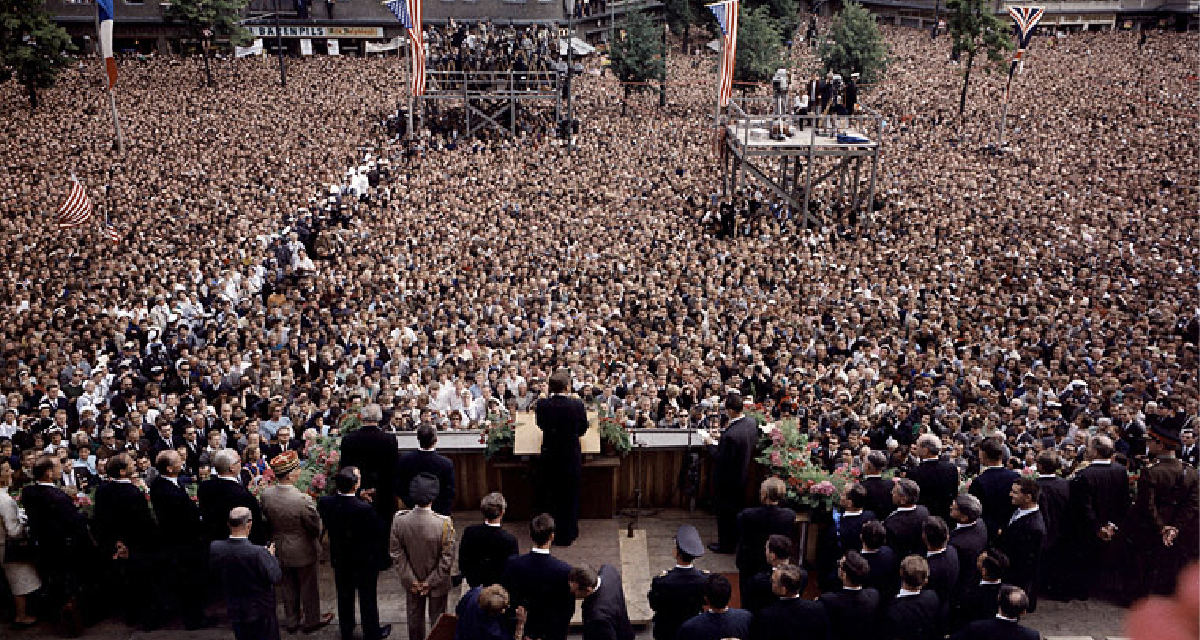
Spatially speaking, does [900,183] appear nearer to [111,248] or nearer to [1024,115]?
[1024,115]

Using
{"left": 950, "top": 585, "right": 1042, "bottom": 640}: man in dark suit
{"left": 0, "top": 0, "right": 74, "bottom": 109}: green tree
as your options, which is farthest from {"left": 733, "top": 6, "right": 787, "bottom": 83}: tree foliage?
{"left": 950, "top": 585, "right": 1042, "bottom": 640}: man in dark suit

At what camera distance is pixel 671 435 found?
9.16 m

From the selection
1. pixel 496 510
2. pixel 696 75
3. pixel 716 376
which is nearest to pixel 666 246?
pixel 716 376

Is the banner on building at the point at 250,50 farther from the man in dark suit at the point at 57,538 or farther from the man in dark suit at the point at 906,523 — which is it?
the man in dark suit at the point at 906,523

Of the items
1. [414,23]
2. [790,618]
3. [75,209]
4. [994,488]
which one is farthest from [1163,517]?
[414,23]

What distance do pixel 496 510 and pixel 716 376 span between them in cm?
766

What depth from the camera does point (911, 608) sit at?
619cm

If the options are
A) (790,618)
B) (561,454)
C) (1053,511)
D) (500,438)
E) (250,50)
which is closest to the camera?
(790,618)

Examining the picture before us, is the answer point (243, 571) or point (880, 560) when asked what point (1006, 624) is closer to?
point (880, 560)

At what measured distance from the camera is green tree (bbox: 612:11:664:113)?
141 feet

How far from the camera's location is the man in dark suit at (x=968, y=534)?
23.1 ft

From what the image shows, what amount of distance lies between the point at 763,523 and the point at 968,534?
66.6 inches

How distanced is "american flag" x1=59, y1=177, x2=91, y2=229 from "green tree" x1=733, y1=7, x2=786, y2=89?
109 feet

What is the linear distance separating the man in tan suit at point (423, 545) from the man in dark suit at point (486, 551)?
29 cm
